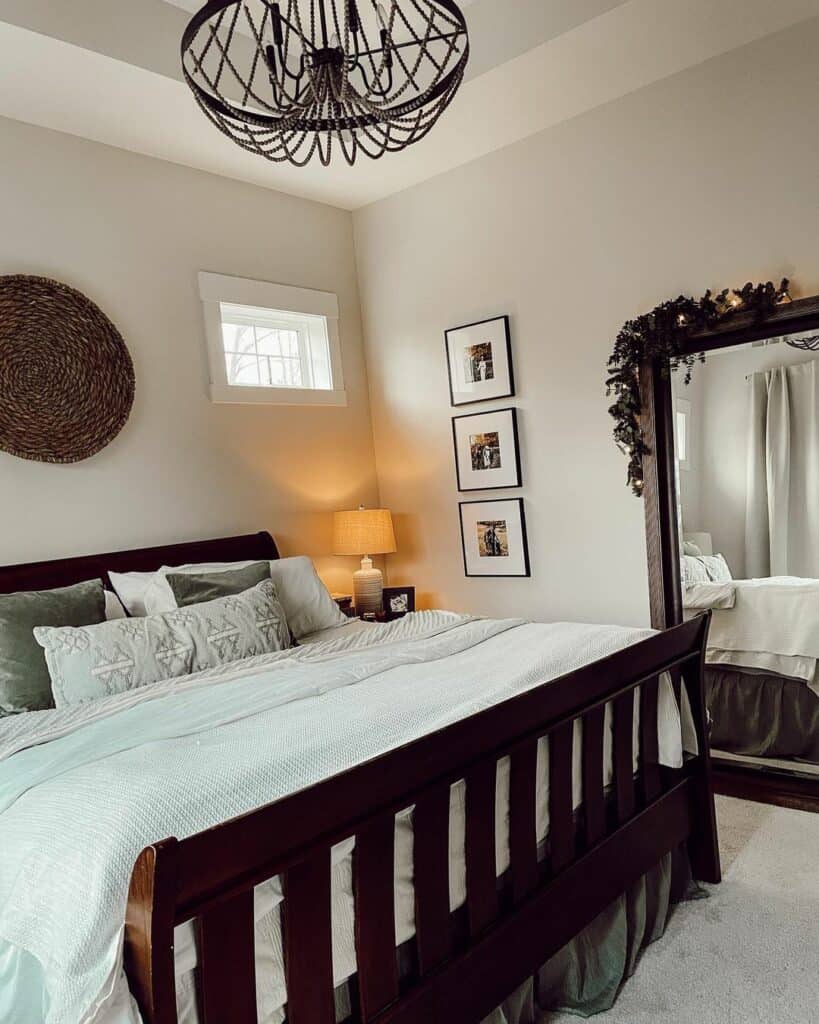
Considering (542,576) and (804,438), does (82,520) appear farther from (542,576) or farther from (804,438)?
(804,438)

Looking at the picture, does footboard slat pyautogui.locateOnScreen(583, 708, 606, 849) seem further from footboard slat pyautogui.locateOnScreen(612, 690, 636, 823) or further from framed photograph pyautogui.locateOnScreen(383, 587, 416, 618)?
framed photograph pyautogui.locateOnScreen(383, 587, 416, 618)

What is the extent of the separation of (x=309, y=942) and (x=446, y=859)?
36cm

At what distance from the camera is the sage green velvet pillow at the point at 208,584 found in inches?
119

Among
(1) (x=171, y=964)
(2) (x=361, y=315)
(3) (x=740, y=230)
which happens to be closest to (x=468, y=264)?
(2) (x=361, y=315)

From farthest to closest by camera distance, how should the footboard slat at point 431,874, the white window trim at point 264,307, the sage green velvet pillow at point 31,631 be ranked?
the white window trim at point 264,307 → the sage green velvet pillow at point 31,631 → the footboard slat at point 431,874

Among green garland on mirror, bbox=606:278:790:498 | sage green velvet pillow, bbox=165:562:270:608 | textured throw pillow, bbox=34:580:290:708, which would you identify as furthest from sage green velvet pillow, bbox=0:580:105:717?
green garland on mirror, bbox=606:278:790:498

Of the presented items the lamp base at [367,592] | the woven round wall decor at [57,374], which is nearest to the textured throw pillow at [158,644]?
the woven round wall decor at [57,374]

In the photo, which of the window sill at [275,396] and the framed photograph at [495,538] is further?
the framed photograph at [495,538]

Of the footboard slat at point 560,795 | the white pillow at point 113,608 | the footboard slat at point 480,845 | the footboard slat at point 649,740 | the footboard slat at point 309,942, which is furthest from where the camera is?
the white pillow at point 113,608

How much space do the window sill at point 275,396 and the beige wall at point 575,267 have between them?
12.9 inches

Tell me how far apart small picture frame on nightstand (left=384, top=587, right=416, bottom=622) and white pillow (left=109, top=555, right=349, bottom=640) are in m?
0.59

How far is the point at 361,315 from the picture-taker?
4.58 metres

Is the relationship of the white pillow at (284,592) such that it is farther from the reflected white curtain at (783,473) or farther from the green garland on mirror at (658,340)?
the reflected white curtain at (783,473)

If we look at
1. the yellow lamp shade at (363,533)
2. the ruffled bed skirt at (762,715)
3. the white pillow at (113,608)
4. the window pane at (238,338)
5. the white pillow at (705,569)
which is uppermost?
the window pane at (238,338)
